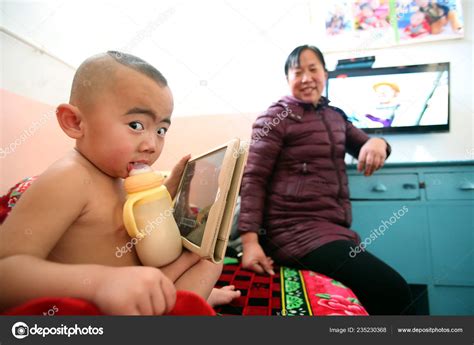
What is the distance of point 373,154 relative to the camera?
0.71 m

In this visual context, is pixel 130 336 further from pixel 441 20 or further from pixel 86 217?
pixel 441 20

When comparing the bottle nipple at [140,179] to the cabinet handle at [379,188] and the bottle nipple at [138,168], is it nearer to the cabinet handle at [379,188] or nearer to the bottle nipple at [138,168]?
the bottle nipple at [138,168]

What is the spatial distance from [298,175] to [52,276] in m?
0.54

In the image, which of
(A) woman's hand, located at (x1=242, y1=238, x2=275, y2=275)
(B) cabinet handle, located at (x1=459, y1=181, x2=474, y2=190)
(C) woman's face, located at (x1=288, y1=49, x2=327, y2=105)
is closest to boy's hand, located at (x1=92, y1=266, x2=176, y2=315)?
(A) woman's hand, located at (x1=242, y1=238, x2=275, y2=275)

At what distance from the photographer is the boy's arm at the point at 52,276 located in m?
0.24

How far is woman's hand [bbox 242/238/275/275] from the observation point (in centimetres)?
59

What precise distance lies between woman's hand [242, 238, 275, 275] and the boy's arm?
0.36 meters

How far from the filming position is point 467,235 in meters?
0.92

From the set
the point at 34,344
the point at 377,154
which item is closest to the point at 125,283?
the point at 34,344

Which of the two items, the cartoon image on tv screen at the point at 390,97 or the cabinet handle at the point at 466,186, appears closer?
the cartoon image on tv screen at the point at 390,97

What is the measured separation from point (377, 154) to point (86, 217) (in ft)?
2.25

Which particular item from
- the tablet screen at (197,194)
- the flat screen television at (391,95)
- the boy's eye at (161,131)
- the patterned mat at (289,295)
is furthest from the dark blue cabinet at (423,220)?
the boy's eye at (161,131)

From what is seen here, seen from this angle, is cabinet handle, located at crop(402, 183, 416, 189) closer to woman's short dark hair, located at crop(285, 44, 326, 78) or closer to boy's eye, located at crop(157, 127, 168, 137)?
woman's short dark hair, located at crop(285, 44, 326, 78)

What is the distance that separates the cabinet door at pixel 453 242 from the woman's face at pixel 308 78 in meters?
0.71
